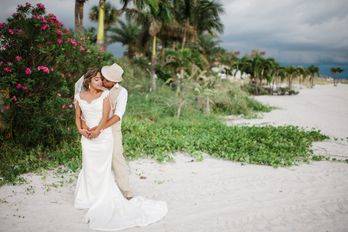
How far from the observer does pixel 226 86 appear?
1886 centimetres

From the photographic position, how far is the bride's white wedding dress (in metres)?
5.09

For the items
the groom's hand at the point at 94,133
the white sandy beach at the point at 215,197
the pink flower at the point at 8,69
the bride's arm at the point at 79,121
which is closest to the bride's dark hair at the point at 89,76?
the bride's arm at the point at 79,121

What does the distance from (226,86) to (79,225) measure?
14954mm

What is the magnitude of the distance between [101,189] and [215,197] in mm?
2082

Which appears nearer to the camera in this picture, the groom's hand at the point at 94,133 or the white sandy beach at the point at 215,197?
the white sandy beach at the point at 215,197

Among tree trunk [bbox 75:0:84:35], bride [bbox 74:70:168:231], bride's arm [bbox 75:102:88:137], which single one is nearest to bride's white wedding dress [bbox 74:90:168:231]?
bride [bbox 74:70:168:231]

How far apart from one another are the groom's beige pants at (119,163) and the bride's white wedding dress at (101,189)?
0.12 m

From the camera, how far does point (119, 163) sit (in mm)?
5613

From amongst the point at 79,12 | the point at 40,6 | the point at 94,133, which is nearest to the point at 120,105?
the point at 94,133

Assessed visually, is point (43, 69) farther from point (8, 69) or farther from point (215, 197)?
point (215, 197)

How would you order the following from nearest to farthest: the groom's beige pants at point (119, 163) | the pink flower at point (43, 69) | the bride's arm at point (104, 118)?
the bride's arm at point (104, 118), the groom's beige pants at point (119, 163), the pink flower at point (43, 69)

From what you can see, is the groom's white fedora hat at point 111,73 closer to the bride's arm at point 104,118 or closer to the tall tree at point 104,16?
the bride's arm at point 104,118

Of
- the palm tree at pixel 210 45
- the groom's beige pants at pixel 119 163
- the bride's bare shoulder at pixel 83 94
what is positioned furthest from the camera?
the palm tree at pixel 210 45

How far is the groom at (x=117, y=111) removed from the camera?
5031 millimetres
